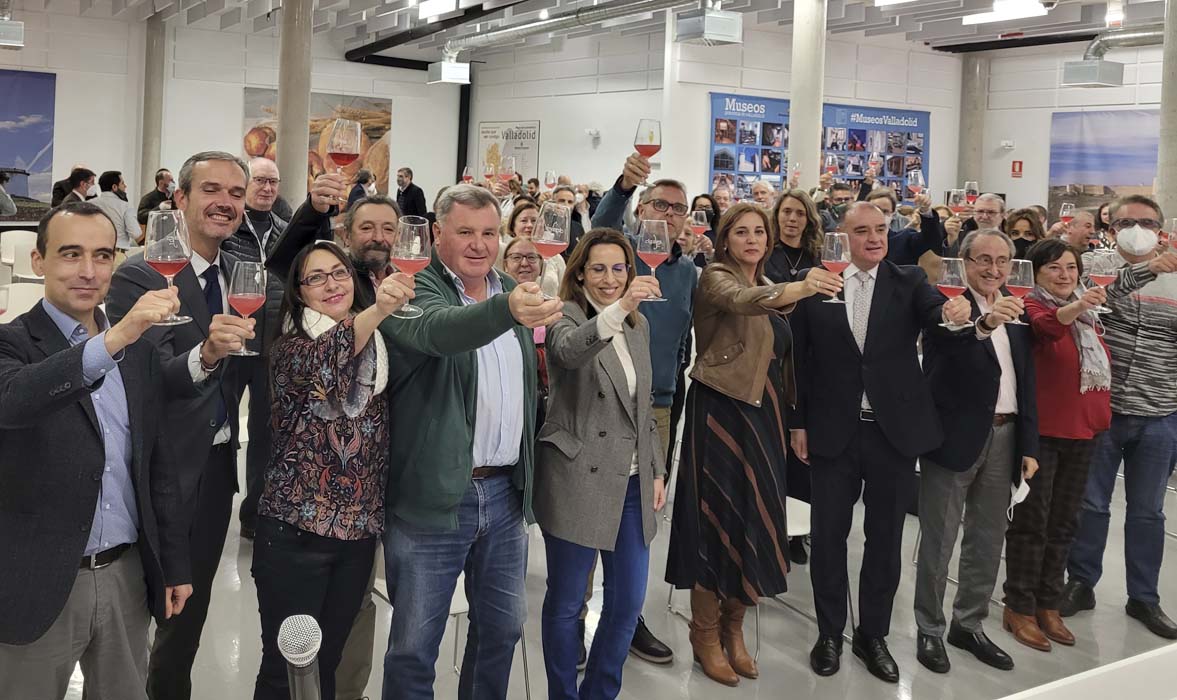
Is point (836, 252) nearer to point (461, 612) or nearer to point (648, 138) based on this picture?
point (648, 138)

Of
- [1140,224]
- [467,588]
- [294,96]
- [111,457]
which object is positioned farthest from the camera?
[294,96]

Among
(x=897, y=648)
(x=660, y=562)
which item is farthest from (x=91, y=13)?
(x=897, y=648)

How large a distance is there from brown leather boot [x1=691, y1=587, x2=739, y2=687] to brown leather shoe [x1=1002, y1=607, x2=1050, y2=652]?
4.58 ft

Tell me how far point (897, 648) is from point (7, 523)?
136 inches

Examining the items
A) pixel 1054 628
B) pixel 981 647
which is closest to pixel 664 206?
pixel 981 647

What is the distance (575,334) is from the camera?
2959 millimetres

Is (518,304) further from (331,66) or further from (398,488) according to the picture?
(331,66)

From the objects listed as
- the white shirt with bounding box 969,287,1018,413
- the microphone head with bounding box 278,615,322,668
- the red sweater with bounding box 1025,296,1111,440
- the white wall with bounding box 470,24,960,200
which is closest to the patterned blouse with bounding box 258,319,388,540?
the microphone head with bounding box 278,615,322,668

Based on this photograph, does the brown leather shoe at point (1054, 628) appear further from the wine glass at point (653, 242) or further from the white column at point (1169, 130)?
the white column at point (1169, 130)

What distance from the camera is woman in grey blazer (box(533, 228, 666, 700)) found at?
3203mm

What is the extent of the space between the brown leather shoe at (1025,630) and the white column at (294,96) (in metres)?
8.30

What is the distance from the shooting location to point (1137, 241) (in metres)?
4.79

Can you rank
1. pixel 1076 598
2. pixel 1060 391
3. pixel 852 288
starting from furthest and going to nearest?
pixel 1076 598
pixel 1060 391
pixel 852 288

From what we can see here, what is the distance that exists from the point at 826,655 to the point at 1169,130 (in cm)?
512
